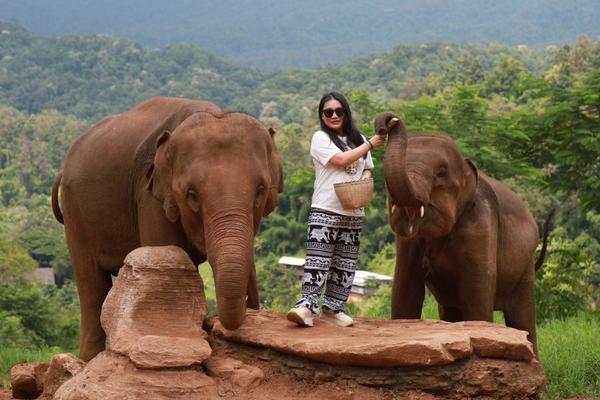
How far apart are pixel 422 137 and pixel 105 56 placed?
136 metres

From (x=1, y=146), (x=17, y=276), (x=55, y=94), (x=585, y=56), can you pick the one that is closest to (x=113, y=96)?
(x=55, y=94)

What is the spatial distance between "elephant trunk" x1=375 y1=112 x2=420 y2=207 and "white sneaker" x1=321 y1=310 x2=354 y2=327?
0.78 metres

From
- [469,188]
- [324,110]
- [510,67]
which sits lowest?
[510,67]

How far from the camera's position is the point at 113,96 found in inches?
4931

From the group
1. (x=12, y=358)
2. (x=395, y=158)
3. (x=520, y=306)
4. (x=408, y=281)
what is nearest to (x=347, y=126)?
(x=395, y=158)

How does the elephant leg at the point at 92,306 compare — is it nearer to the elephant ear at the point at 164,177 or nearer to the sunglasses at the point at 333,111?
the elephant ear at the point at 164,177

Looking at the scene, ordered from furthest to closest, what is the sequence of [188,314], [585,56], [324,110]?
[585,56], [324,110], [188,314]

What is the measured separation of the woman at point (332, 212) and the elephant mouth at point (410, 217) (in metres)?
0.41

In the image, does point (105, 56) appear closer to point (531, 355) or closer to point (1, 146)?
point (1, 146)

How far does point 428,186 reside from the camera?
6.96 m

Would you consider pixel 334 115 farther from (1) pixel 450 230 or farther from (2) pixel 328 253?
(1) pixel 450 230

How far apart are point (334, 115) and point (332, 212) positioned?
576 millimetres

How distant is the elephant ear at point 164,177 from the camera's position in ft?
20.5

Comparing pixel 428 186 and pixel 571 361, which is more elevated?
pixel 428 186
